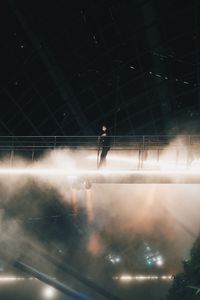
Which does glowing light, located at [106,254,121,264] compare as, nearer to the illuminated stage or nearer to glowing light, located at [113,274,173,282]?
glowing light, located at [113,274,173,282]

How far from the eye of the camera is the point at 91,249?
84.3ft

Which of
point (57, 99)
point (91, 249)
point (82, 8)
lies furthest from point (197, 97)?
point (91, 249)

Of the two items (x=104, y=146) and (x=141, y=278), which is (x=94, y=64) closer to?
(x=104, y=146)

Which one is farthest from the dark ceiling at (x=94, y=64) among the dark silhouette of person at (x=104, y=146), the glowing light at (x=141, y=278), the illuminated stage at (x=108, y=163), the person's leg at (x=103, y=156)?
the glowing light at (x=141, y=278)

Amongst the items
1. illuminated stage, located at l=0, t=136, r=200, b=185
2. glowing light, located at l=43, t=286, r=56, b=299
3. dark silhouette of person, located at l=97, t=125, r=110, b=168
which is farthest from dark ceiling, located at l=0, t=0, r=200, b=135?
glowing light, located at l=43, t=286, r=56, b=299

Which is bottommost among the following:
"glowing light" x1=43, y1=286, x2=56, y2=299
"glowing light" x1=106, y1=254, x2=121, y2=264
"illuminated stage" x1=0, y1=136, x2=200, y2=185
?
"glowing light" x1=106, y1=254, x2=121, y2=264

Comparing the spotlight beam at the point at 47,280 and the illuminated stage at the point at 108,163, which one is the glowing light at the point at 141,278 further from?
the illuminated stage at the point at 108,163

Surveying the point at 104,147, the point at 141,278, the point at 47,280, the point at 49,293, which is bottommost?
the point at 141,278

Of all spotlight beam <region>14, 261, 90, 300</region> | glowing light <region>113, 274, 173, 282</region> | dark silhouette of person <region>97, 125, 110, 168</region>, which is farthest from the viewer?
glowing light <region>113, 274, 173, 282</region>

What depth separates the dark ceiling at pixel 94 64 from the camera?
11156 millimetres

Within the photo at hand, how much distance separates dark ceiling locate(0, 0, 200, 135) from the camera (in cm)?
1116

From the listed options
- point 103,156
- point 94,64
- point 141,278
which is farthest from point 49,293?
point 94,64

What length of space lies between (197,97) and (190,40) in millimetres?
4393

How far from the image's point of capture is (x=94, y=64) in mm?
13492
